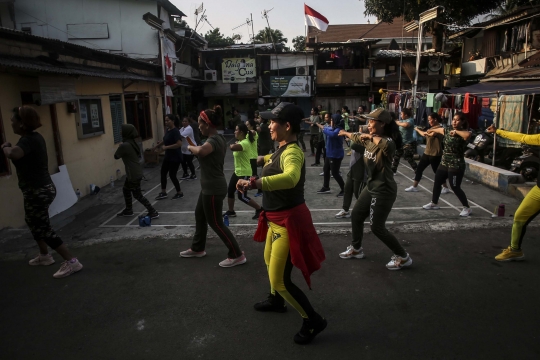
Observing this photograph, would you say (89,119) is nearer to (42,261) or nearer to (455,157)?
(42,261)

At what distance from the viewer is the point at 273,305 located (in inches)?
142

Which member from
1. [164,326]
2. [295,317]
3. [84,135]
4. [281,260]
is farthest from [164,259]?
[84,135]

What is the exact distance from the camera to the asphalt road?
121 inches

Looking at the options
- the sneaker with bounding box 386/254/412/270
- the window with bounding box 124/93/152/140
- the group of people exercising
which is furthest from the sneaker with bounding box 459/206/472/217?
the window with bounding box 124/93/152/140

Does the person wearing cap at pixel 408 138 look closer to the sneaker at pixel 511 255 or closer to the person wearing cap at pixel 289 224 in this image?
the sneaker at pixel 511 255

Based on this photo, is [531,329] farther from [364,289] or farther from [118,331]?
[118,331]

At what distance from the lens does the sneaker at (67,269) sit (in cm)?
444

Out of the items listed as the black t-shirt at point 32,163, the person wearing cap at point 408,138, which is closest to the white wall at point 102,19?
the person wearing cap at point 408,138

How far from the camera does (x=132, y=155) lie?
22.0ft

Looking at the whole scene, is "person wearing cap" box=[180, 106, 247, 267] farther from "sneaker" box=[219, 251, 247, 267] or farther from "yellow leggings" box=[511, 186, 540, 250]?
"yellow leggings" box=[511, 186, 540, 250]

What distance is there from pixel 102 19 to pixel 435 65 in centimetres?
1798

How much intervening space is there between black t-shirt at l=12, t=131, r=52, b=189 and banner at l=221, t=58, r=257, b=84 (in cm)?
2164

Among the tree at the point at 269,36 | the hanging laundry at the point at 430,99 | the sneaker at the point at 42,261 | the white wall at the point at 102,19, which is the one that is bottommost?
the sneaker at the point at 42,261

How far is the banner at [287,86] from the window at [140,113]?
40.4 ft
